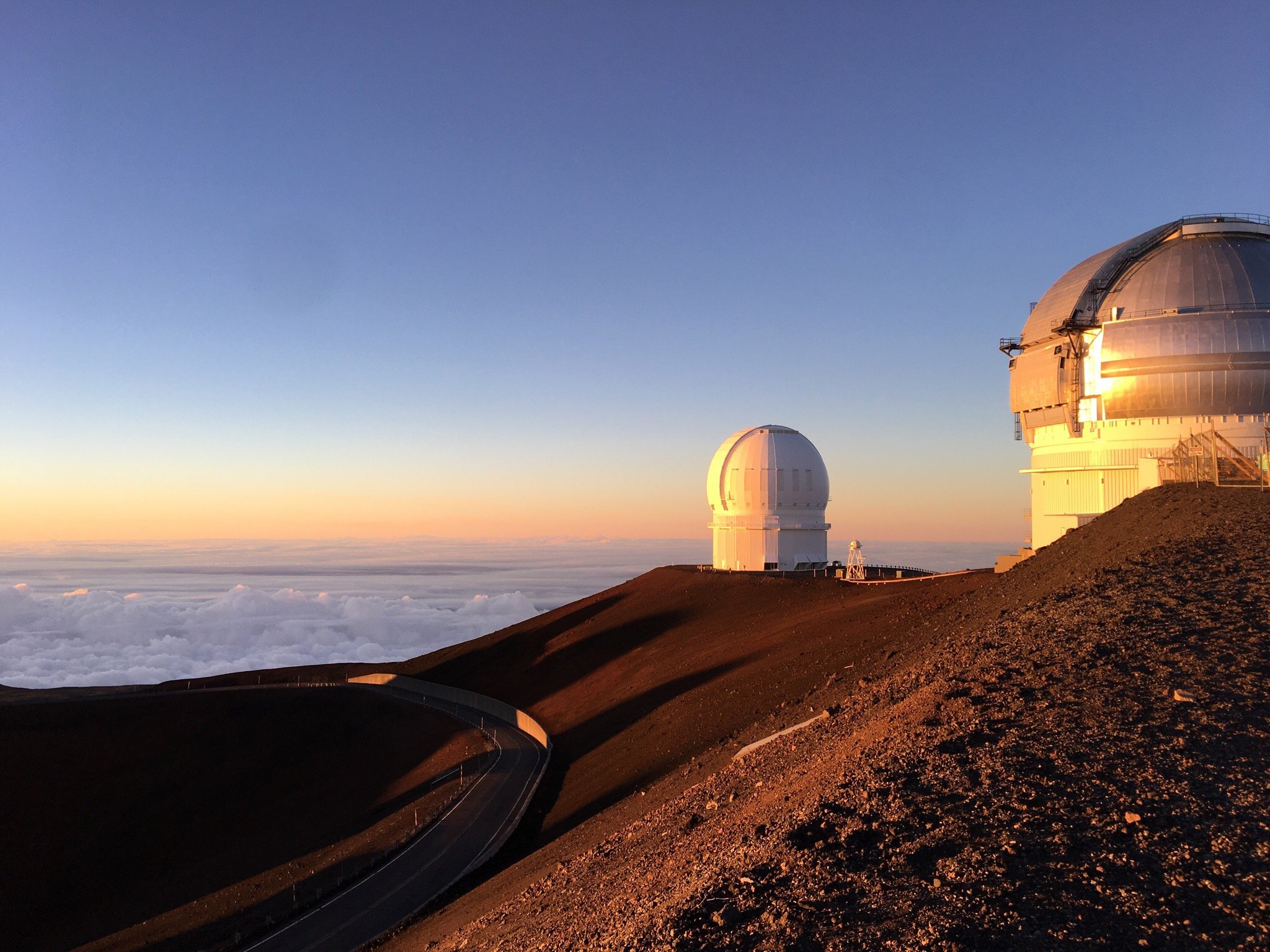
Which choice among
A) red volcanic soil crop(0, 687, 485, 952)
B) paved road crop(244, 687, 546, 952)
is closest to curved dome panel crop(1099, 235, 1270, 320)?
paved road crop(244, 687, 546, 952)

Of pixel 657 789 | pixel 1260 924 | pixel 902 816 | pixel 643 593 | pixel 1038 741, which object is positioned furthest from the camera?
pixel 643 593

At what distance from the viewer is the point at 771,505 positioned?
47.9 m

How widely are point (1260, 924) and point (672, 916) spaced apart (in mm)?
4289

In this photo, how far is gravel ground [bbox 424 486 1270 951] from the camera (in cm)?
675

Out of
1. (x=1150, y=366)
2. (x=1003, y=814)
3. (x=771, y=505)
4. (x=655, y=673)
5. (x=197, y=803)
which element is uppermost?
(x=1150, y=366)

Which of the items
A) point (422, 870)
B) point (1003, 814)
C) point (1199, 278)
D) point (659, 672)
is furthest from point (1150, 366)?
point (422, 870)

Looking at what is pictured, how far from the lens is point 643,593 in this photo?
44.8 meters

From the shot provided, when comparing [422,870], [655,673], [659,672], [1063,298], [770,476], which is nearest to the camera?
[422,870]

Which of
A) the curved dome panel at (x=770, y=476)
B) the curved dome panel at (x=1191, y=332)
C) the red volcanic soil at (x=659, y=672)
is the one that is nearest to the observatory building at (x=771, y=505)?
the curved dome panel at (x=770, y=476)

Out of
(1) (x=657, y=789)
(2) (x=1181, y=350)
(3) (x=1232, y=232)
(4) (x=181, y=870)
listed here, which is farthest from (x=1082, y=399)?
(4) (x=181, y=870)

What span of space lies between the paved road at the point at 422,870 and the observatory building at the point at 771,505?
23.5m

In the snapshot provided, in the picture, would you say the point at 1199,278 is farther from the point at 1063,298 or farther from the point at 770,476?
the point at 770,476

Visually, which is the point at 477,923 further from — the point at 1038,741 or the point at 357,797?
the point at 357,797

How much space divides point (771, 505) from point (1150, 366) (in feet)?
78.5
